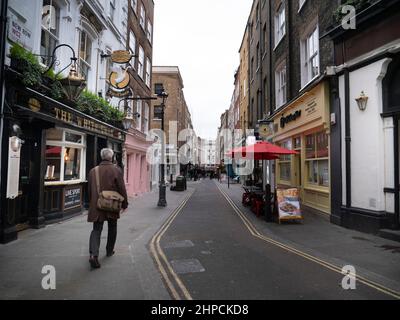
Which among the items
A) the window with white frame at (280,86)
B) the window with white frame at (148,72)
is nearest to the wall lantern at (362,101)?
the window with white frame at (280,86)

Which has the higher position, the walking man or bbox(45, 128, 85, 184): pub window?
bbox(45, 128, 85, 184): pub window

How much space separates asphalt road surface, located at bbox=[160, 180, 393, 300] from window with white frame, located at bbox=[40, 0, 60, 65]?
6.66 m

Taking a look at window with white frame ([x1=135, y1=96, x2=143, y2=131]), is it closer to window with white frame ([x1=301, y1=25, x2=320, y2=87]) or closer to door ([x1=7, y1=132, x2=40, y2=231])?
window with white frame ([x1=301, y1=25, x2=320, y2=87])

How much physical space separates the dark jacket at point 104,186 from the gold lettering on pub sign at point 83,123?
4.30m

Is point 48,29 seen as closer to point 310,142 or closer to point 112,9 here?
point 112,9

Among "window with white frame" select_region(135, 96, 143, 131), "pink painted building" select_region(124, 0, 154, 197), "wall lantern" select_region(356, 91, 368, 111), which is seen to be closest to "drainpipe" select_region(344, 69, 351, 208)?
"wall lantern" select_region(356, 91, 368, 111)

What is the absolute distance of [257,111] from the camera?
22938mm

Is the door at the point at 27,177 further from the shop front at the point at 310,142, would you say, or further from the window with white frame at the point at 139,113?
the window with white frame at the point at 139,113

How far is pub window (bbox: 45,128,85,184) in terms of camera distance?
380 inches

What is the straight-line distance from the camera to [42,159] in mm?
8547

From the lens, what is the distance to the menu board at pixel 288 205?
9.62 m

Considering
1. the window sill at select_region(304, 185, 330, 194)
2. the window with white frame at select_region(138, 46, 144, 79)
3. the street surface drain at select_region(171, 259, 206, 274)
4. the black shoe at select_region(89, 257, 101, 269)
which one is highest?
the window with white frame at select_region(138, 46, 144, 79)

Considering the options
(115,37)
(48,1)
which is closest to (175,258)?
(48,1)

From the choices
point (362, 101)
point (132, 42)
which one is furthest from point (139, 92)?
point (362, 101)
